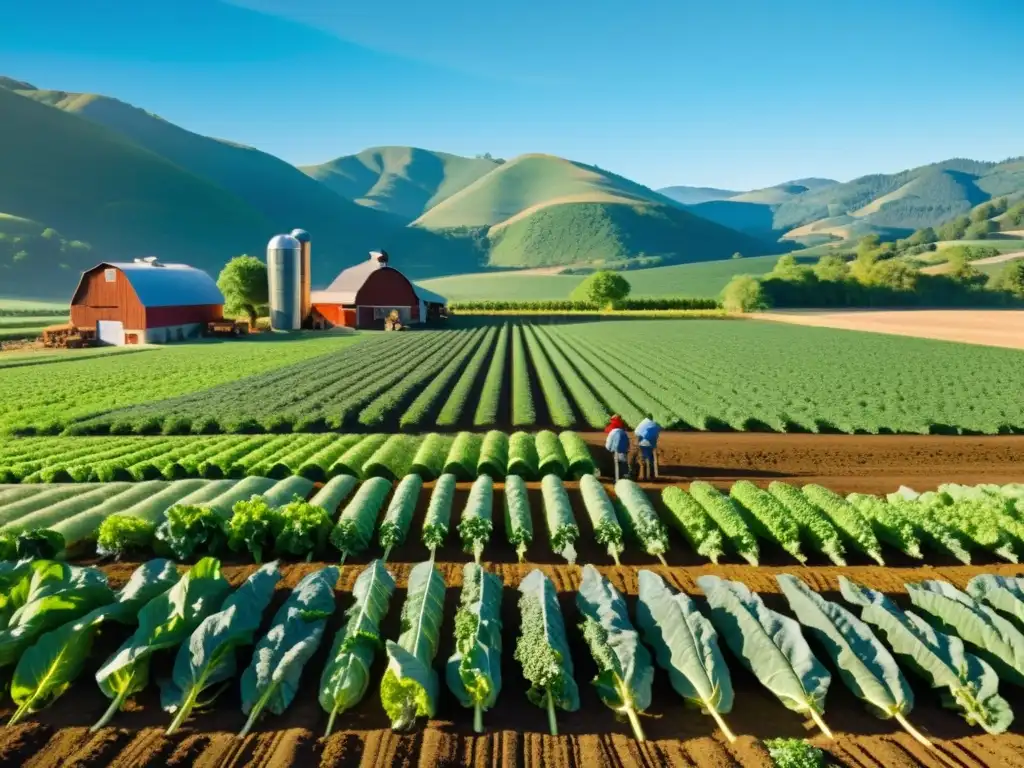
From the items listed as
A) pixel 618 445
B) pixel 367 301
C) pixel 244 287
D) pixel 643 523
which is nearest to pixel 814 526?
pixel 643 523

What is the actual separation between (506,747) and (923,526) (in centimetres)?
990

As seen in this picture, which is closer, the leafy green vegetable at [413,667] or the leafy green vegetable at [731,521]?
the leafy green vegetable at [413,667]

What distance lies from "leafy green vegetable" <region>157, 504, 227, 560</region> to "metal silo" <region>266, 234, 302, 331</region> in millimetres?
54588

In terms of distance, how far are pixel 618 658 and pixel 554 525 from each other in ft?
16.2

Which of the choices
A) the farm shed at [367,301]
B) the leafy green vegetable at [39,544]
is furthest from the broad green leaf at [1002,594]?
the farm shed at [367,301]

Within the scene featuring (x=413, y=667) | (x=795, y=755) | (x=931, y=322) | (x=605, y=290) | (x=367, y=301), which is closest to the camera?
(x=795, y=755)

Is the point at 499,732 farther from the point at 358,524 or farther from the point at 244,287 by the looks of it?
the point at 244,287

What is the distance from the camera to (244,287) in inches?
2785

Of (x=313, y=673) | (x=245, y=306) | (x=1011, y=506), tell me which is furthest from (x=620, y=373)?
(x=245, y=306)

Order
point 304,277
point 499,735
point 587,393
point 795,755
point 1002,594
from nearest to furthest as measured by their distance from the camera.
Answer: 1. point 795,755
2. point 499,735
3. point 1002,594
4. point 587,393
5. point 304,277

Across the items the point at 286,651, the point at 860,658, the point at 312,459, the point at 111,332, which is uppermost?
the point at 111,332

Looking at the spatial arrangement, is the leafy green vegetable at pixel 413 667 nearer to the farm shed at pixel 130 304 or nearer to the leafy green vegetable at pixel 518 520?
the leafy green vegetable at pixel 518 520

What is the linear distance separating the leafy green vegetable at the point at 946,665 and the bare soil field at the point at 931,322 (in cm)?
5312

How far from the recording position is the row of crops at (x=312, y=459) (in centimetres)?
1777
